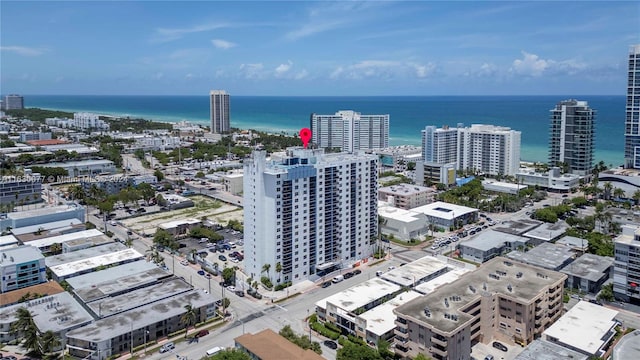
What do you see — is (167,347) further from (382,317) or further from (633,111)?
(633,111)

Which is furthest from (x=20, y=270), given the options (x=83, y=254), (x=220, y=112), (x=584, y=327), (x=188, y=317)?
(x=220, y=112)

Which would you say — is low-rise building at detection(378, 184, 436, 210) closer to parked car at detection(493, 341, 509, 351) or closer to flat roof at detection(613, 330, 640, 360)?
parked car at detection(493, 341, 509, 351)

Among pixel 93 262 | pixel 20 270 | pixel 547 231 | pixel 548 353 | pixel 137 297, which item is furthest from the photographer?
pixel 547 231

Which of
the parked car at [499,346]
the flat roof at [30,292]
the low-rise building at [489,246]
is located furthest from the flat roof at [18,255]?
the low-rise building at [489,246]

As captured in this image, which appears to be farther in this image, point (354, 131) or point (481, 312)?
point (354, 131)

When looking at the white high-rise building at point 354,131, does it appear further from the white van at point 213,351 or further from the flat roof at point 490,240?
the white van at point 213,351

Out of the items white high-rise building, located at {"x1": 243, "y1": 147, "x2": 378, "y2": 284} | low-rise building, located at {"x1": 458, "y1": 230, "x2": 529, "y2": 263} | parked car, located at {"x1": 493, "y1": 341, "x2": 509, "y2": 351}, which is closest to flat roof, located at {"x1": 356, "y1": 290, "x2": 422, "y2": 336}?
parked car, located at {"x1": 493, "y1": 341, "x2": 509, "y2": 351}
